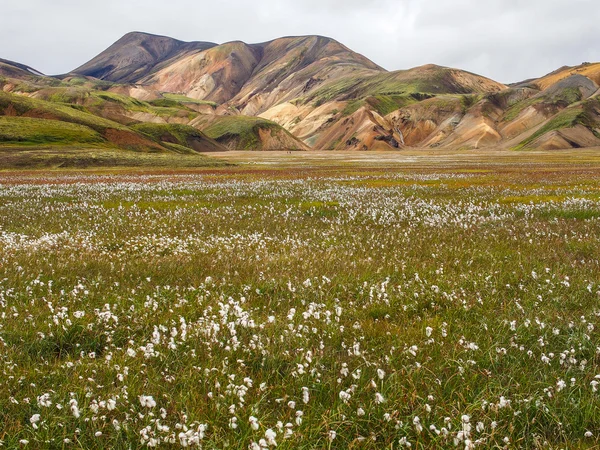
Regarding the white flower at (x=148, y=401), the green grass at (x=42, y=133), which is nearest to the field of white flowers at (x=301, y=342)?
the white flower at (x=148, y=401)

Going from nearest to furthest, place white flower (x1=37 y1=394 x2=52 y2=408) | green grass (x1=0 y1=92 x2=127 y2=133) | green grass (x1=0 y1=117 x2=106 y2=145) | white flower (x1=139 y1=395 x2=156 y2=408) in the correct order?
1. white flower (x1=139 y1=395 x2=156 y2=408)
2. white flower (x1=37 y1=394 x2=52 y2=408)
3. green grass (x1=0 y1=117 x2=106 y2=145)
4. green grass (x1=0 y1=92 x2=127 y2=133)

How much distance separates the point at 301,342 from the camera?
5059 millimetres

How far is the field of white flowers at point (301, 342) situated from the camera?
3.55 meters

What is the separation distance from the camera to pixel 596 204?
711 inches

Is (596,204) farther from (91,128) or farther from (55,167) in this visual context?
(91,128)

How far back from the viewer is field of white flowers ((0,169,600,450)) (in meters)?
3.55

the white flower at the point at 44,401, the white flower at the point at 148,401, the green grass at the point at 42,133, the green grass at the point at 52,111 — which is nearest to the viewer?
the white flower at the point at 148,401

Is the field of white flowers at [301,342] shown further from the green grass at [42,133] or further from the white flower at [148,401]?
the green grass at [42,133]

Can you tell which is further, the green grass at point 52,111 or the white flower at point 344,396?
the green grass at point 52,111

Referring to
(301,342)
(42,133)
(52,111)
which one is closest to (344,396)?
(301,342)

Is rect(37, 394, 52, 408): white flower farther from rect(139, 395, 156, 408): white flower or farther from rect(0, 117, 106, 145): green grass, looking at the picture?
rect(0, 117, 106, 145): green grass

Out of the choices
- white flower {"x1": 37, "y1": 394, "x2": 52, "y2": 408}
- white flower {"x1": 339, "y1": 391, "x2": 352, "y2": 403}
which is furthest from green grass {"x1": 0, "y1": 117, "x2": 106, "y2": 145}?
white flower {"x1": 339, "y1": 391, "x2": 352, "y2": 403}

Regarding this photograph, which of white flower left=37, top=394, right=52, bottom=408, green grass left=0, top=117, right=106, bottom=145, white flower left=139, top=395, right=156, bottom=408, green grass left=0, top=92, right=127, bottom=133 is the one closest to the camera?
white flower left=139, top=395, right=156, bottom=408

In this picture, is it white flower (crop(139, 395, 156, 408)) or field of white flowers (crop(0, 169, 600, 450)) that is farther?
field of white flowers (crop(0, 169, 600, 450))
